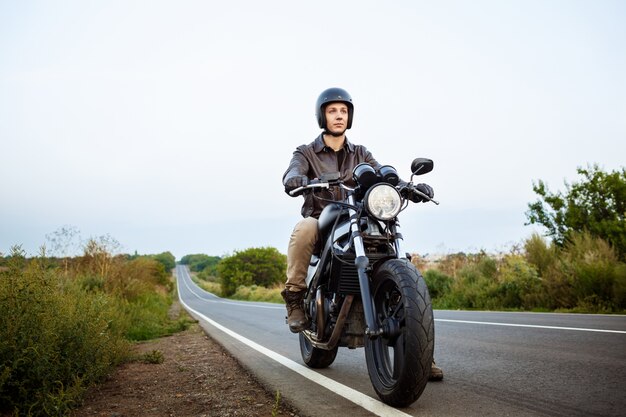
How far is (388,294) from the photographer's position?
11.1 ft

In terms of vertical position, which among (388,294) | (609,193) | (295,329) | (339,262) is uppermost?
(609,193)

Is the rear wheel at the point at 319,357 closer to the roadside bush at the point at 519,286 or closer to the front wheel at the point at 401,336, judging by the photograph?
the front wheel at the point at 401,336

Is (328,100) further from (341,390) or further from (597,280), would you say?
(597,280)

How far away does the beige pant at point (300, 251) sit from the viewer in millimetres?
4273

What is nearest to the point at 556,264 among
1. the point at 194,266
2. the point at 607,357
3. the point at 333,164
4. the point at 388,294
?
the point at 607,357

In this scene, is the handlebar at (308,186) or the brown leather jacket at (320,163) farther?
the brown leather jacket at (320,163)

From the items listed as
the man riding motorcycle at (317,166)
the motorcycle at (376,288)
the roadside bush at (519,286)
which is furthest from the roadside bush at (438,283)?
the motorcycle at (376,288)

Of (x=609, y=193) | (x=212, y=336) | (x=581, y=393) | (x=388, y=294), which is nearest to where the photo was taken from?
(x=581, y=393)

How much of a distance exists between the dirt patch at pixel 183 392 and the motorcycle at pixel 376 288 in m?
0.70

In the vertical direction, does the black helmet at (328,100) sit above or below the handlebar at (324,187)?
above

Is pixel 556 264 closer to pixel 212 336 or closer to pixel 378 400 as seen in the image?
pixel 212 336

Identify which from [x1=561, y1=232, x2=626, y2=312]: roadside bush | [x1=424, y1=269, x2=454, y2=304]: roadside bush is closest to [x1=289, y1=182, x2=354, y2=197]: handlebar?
[x1=561, y1=232, x2=626, y2=312]: roadside bush

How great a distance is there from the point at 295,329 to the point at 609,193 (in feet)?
56.1

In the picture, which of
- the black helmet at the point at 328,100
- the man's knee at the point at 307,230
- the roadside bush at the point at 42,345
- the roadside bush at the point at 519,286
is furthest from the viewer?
the roadside bush at the point at 519,286
